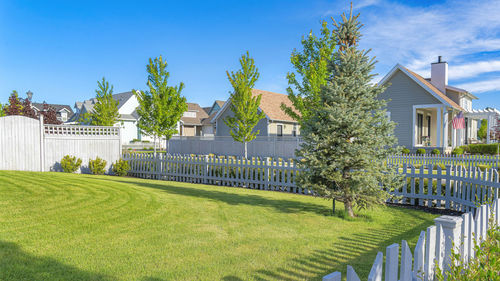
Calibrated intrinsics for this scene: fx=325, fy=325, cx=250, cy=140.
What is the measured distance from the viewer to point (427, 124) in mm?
27859

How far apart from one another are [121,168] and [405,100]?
21.1 m

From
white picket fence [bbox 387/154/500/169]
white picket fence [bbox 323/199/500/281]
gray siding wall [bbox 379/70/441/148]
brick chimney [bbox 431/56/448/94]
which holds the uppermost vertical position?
brick chimney [bbox 431/56/448/94]

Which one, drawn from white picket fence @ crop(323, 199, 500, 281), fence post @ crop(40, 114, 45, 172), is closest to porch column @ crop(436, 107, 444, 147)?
white picket fence @ crop(323, 199, 500, 281)

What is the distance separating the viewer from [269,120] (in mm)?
29844

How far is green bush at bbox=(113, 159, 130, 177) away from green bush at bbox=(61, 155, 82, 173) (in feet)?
5.87

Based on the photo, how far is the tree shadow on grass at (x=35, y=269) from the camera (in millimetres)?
3879

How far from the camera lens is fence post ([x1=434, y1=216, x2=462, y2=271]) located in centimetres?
293

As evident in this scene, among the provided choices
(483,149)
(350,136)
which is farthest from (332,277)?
(483,149)

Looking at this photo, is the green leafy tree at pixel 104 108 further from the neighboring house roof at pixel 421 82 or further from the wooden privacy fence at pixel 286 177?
the neighboring house roof at pixel 421 82

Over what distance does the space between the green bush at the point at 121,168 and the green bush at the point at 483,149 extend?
26954 mm

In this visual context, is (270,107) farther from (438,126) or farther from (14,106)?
(14,106)

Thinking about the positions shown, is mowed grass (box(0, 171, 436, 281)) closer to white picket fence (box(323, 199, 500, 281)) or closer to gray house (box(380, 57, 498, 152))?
white picket fence (box(323, 199, 500, 281))

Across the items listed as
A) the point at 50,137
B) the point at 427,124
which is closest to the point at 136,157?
the point at 50,137

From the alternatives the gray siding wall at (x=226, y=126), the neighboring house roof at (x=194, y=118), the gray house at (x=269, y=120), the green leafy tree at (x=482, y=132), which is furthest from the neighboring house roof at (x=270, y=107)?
the green leafy tree at (x=482, y=132)
